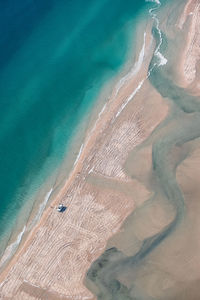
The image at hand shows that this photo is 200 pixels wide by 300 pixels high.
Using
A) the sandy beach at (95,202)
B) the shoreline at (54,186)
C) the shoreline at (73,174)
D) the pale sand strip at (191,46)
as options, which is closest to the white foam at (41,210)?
the shoreline at (54,186)

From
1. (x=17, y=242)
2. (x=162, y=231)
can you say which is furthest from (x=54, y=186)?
(x=162, y=231)

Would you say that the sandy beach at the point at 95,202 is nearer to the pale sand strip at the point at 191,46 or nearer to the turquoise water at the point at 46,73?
the pale sand strip at the point at 191,46

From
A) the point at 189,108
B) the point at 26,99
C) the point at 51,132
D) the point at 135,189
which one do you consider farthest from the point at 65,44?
the point at 135,189

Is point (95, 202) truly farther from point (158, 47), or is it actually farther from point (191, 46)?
point (191, 46)

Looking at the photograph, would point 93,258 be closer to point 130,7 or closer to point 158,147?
point 158,147

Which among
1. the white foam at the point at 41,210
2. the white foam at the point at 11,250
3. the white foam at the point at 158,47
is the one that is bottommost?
the white foam at the point at 11,250

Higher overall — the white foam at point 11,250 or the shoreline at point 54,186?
the shoreline at point 54,186
